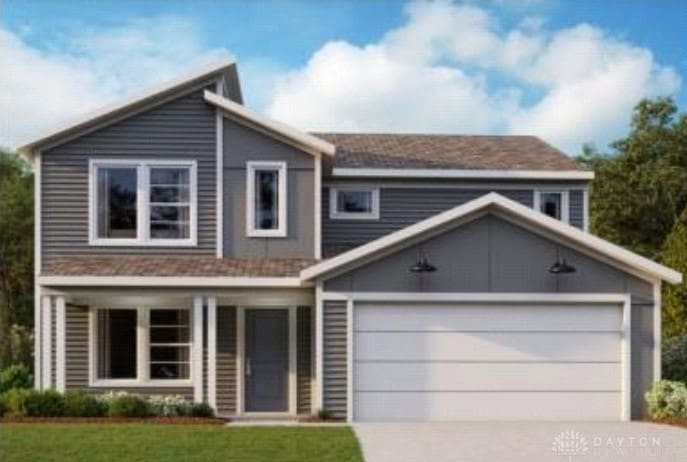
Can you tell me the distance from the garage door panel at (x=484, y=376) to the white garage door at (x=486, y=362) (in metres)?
0.02

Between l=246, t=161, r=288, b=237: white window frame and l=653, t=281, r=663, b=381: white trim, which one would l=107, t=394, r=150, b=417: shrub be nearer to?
l=246, t=161, r=288, b=237: white window frame

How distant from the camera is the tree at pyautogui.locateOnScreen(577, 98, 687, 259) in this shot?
1523 inches

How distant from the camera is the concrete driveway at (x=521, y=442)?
12938mm

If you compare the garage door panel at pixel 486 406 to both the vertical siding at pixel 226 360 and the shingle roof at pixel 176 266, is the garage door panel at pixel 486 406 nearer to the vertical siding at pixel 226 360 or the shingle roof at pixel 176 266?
the shingle roof at pixel 176 266

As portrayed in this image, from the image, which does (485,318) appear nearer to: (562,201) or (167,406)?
(562,201)

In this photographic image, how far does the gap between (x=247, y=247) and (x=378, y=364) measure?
3.81m

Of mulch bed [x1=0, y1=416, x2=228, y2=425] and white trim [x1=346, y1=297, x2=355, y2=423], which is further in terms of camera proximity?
white trim [x1=346, y1=297, x2=355, y2=423]

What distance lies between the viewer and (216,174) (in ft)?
63.4

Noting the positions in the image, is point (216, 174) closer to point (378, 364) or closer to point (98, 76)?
point (98, 76)

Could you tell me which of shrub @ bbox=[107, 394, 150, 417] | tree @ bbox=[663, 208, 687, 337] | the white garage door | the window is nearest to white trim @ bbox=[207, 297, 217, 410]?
shrub @ bbox=[107, 394, 150, 417]

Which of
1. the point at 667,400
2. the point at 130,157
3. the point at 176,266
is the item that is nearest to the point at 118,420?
the point at 176,266

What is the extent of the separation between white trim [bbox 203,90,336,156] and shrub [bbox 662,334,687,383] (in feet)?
27.9

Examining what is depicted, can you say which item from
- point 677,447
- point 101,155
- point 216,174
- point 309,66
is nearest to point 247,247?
point 216,174

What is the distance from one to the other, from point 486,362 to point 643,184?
2344 cm
